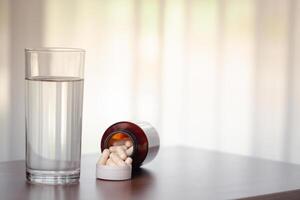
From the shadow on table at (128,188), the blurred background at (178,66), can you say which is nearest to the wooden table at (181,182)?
the shadow on table at (128,188)

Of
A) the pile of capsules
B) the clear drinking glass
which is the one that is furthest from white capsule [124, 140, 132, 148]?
the clear drinking glass

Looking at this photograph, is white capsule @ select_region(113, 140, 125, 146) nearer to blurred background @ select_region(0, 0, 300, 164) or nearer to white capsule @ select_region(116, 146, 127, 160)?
white capsule @ select_region(116, 146, 127, 160)

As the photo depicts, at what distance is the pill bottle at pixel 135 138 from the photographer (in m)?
1.39

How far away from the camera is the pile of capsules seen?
1.29 m

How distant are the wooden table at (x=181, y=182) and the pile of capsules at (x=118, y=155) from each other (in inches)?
1.6

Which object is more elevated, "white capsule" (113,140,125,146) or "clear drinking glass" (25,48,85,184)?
"clear drinking glass" (25,48,85,184)

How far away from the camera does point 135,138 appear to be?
139 centimetres

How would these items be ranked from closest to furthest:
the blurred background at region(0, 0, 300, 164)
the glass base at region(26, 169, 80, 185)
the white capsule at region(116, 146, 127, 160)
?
the glass base at region(26, 169, 80, 185)
the white capsule at region(116, 146, 127, 160)
the blurred background at region(0, 0, 300, 164)

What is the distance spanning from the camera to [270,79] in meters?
3.15

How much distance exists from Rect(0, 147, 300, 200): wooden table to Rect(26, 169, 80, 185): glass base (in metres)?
0.02

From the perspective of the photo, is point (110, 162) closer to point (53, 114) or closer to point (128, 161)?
point (128, 161)

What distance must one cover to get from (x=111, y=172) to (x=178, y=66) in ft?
7.53

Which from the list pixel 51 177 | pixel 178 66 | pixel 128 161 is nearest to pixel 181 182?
pixel 128 161

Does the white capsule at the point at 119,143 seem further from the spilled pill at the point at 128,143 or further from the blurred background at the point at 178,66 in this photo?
the blurred background at the point at 178,66
